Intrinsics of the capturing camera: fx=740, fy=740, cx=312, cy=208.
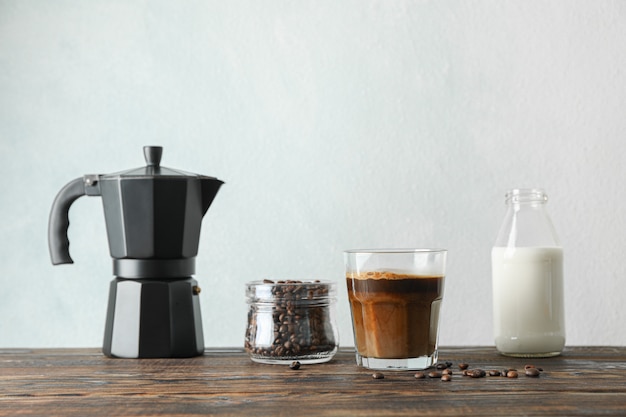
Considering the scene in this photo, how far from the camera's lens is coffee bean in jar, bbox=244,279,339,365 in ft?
3.74

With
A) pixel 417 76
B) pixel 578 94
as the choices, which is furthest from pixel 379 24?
pixel 578 94

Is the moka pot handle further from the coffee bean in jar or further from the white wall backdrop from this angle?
the white wall backdrop

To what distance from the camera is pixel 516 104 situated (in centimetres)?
184

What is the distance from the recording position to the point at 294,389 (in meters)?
0.93

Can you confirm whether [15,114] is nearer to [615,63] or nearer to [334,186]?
[334,186]

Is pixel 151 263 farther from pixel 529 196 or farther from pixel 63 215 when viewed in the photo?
pixel 529 196

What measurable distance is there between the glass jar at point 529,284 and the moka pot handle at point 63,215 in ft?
2.31

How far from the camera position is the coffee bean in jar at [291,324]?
1140 millimetres

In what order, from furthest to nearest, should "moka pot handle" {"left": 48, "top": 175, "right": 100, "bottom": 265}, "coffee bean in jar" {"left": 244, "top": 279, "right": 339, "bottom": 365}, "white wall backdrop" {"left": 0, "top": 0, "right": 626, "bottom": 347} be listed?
1. "white wall backdrop" {"left": 0, "top": 0, "right": 626, "bottom": 347}
2. "moka pot handle" {"left": 48, "top": 175, "right": 100, "bottom": 265}
3. "coffee bean in jar" {"left": 244, "top": 279, "right": 339, "bottom": 365}

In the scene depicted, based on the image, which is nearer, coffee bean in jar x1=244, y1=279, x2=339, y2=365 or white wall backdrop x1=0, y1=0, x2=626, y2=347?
coffee bean in jar x1=244, y1=279, x2=339, y2=365

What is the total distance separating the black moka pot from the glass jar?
20.4 inches

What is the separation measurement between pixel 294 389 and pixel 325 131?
3.36 ft

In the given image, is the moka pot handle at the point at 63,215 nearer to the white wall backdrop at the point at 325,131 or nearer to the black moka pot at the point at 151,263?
the black moka pot at the point at 151,263

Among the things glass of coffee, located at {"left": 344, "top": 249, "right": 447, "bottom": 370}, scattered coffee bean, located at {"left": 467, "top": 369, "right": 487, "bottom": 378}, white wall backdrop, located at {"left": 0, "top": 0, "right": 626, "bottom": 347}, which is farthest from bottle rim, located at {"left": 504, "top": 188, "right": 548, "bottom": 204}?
white wall backdrop, located at {"left": 0, "top": 0, "right": 626, "bottom": 347}
